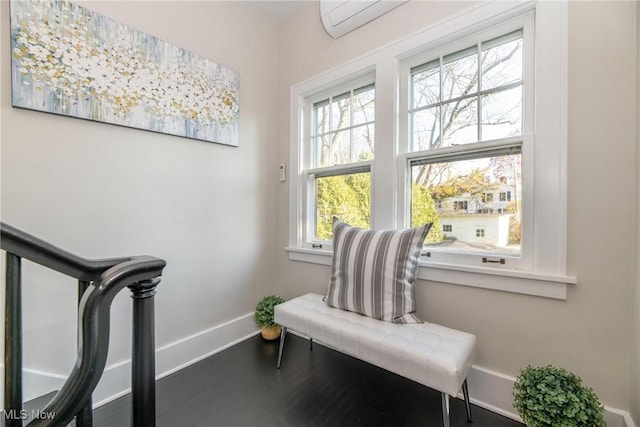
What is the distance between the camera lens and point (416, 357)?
1212mm

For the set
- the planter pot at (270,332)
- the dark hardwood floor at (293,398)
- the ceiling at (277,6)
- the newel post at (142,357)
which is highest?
the ceiling at (277,6)

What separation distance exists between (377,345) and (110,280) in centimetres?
118

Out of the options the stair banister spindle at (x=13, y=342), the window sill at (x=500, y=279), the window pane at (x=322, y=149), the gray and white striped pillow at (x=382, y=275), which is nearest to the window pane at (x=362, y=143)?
the window pane at (x=322, y=149)

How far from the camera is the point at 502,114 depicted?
4.98 ft

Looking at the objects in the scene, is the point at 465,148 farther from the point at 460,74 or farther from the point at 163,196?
the point at 163,196

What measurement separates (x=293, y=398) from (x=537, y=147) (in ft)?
6.31

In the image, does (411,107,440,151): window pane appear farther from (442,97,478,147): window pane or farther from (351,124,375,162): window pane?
(351,124,375,162): window pane

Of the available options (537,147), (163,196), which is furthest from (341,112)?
(163,196)

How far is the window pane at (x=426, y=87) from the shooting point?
68.8 inches

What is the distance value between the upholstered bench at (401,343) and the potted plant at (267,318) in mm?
Result: 440

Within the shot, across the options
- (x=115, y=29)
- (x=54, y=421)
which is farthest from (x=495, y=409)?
(x=115, y=29)

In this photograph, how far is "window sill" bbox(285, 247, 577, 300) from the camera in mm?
1292

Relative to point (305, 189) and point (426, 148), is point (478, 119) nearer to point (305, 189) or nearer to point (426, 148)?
point (426, 148)

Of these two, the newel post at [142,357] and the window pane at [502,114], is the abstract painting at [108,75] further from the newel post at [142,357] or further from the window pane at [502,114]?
the window pane at [502,114]
